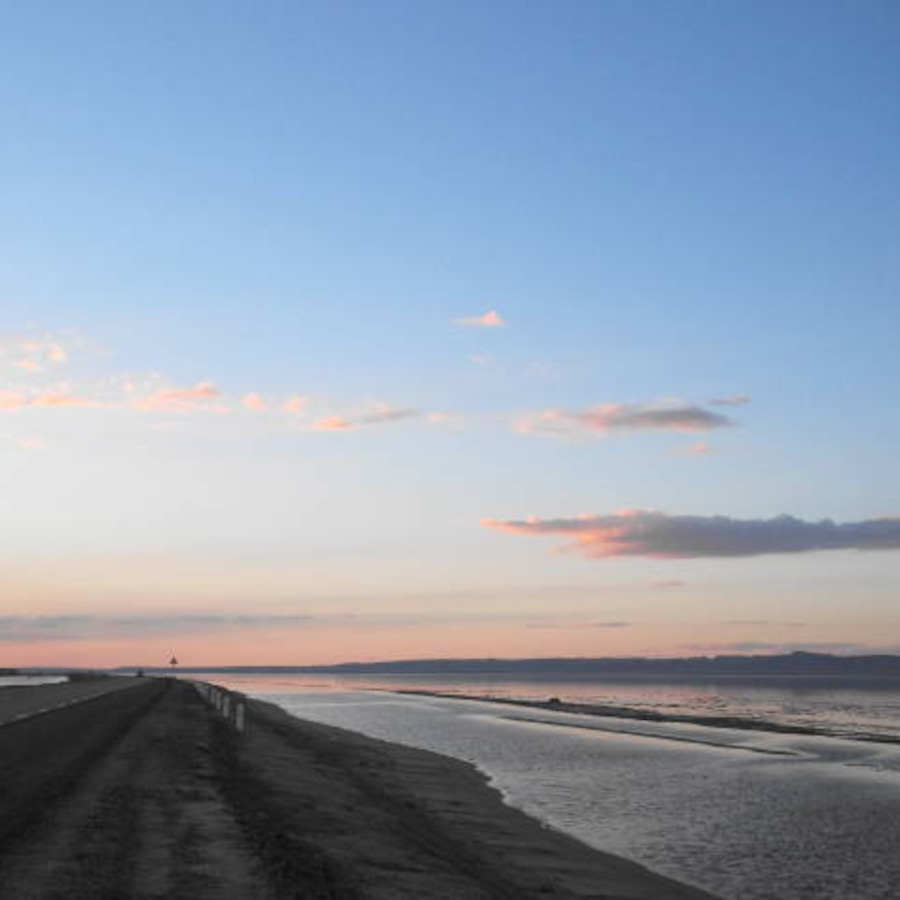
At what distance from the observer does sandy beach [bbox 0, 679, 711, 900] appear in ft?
42.2

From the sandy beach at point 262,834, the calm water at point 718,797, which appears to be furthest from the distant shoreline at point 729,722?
the sandy beach at point 262,834

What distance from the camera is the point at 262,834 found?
1677 centimetres

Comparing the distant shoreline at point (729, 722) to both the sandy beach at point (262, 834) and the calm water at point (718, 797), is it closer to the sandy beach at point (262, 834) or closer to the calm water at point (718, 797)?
the calm water at point (718, 797)

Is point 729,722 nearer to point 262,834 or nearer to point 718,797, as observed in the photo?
point 718,797

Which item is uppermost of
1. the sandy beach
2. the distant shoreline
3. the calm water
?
the sandy beach

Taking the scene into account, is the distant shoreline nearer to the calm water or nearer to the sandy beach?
the calm water

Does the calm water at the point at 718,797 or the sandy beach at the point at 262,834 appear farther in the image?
the calm water at the point at 718,797

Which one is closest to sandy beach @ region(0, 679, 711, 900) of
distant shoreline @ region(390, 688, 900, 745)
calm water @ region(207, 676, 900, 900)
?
calm water @ region(207, 676, 900, 900)

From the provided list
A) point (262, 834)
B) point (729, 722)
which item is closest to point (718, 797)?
point (262, 834)

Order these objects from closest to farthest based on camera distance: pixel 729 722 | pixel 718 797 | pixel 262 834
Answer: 1. pixel 262 834
2. pixel 718 797
3. pixel 729 722

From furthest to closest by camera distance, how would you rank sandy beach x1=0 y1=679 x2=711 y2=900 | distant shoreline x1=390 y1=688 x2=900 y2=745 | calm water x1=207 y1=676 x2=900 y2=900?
1. distant shoreline x1=390 y1=688 x2=900 y2=745
2. calm water x1=207 y1=676 x2=900 y2=900
3. sandy beach x1=0 y1=679 x2=711 y2=900

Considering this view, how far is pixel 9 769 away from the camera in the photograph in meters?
24.2

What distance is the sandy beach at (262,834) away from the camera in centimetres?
1285

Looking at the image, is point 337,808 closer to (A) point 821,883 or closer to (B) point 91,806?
(B) point 91,806
